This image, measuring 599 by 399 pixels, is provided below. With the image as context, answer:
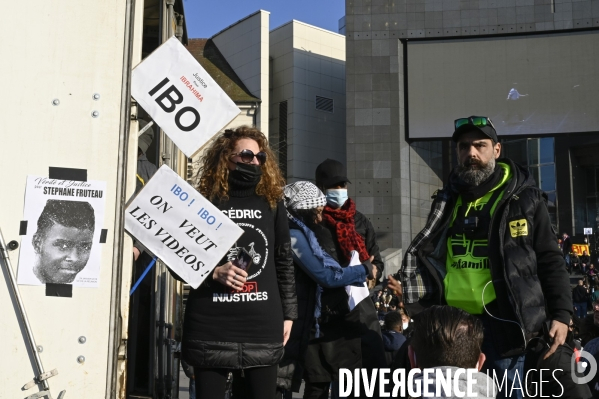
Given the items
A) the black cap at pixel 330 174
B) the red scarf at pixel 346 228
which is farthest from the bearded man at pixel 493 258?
the black cap at pixel 330 174

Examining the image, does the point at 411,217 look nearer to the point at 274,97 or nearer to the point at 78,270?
the point at 274,97

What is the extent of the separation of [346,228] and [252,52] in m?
30.2

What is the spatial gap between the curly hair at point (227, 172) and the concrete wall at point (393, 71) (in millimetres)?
27222

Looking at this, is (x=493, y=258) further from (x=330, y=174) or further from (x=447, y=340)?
(x=330, y=174)

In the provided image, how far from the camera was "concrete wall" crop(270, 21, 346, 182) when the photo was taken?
1414 inches

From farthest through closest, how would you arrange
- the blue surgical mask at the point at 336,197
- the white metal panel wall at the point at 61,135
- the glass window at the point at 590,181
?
1. the glass window at the point at 590,181
2. the blue surgical mask at the point at 336,197
3. the white metal panel wall at the point at 61,135

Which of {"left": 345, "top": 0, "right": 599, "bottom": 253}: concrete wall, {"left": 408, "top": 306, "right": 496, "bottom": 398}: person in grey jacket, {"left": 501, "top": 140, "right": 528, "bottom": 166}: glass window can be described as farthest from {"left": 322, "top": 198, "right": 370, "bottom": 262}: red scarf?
{"left": 501, "top": 140, "right": 528, "bottom": 166}: glass window

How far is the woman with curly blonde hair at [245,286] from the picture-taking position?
146 inches

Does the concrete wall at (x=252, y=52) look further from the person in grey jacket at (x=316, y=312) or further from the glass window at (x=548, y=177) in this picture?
the person in grey jacket at (x=316, y=312)

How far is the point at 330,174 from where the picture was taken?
549 centimetres

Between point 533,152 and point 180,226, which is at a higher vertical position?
point 533,152

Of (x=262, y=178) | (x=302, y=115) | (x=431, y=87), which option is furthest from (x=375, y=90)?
(x=262, y=178)

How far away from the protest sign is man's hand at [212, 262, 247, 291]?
689 millimetres

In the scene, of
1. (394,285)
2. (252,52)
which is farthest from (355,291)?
(252,52)
